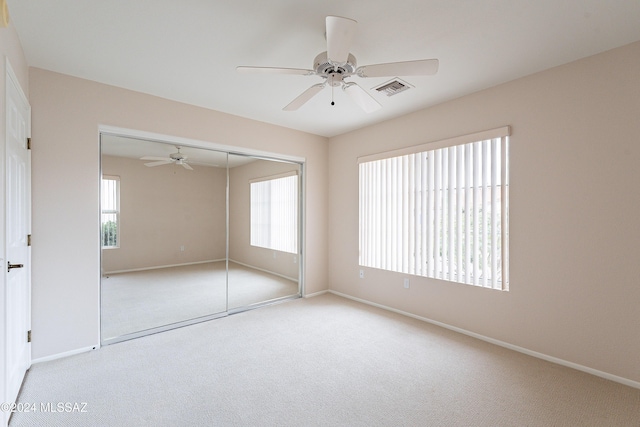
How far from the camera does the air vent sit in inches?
109

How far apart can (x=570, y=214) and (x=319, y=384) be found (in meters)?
2.53

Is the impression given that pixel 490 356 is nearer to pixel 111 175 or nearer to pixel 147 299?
pixel 147 299

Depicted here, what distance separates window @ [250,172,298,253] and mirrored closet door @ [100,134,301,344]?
0.05ft

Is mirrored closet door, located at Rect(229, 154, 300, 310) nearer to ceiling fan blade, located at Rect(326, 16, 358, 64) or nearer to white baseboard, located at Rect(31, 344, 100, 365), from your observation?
white baseboard, located at Rect(31, 344, 100, 365)

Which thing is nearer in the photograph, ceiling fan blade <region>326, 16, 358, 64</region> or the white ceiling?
ceiling fan blade <region>326, 16, 358, 64</region>

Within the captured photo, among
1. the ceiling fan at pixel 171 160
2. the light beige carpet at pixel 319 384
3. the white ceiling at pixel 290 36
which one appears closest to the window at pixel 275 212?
the ceiling fan at pixel 171 160

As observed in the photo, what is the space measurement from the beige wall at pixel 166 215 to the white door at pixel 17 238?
0.62 meters

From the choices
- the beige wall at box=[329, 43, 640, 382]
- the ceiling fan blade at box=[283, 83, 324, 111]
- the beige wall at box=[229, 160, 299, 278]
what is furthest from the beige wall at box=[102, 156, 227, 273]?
the beige wall at box=[329, 43, 640, 382]

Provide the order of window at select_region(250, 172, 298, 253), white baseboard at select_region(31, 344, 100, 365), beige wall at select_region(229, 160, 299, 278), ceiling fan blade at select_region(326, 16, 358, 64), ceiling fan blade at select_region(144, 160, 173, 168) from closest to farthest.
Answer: ceiling fan blade at select_region(326, 16, 358, 64), white baseboard at select_region(31, 344, 100, 365), ceiling fan blade at select_region(144, 160, 173, 168), beige wall at select_region(229, 160, 299, 278), window at select_region(250, 172, 298, 253)

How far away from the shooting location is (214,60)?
2.41 meters

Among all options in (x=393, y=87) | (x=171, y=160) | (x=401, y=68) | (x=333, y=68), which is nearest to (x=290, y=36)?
(x=333, y=68)

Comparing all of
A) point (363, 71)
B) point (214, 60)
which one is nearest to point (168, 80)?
point (214, 60)

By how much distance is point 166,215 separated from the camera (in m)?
3.42

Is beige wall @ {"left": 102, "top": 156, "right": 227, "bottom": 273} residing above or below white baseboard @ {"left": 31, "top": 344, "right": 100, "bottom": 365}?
above
